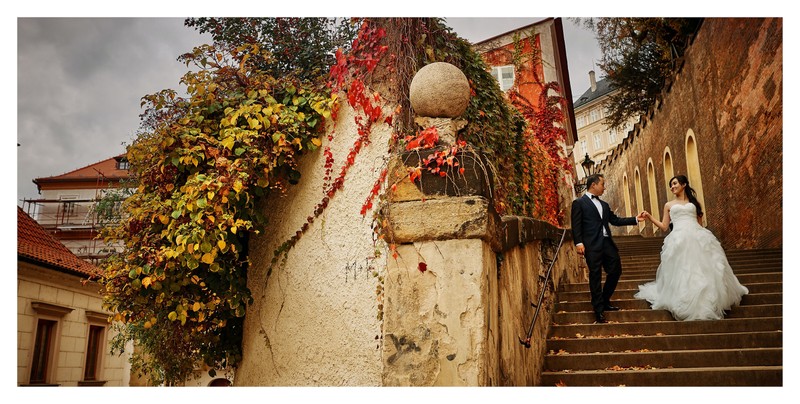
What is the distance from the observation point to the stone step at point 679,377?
4238 millimetres

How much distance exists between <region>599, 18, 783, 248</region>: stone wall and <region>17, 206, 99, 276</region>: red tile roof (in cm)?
1000

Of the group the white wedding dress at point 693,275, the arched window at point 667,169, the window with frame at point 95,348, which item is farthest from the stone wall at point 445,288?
the arched window at point 667,169

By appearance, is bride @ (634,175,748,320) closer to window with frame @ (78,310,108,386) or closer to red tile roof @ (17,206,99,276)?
red tile roof @ (17,206,99,276)

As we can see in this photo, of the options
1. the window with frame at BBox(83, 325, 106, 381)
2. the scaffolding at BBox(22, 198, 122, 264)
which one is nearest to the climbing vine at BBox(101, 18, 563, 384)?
the scaffolding at BBox(22, 198, 122, 264)

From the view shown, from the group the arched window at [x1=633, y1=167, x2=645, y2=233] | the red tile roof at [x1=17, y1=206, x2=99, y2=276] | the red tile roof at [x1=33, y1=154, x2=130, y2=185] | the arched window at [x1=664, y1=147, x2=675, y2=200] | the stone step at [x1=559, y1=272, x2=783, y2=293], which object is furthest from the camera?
the arched window at [x1=633, y1=167, x2=645, y2=233]

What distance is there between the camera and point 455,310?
10.8ft

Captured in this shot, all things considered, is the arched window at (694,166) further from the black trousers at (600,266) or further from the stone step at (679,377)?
the stone step at (679,377)

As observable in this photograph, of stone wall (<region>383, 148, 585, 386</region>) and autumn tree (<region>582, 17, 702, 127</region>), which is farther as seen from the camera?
autumn tree (<region>582, 17, 702, 127</region>)

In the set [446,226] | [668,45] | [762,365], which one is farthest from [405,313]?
[668,45]

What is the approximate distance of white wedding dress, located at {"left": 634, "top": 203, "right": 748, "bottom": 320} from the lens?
5504 mm

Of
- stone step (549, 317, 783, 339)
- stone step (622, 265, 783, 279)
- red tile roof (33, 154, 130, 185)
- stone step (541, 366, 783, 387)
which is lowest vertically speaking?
stone step (541, 366, 783, 387)

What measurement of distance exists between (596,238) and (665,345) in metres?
1.09

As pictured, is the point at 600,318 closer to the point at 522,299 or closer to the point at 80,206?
the point at 522,299
